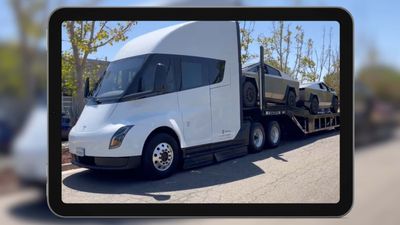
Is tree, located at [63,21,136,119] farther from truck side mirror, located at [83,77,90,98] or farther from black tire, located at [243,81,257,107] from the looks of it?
black tire, located at [243,81,257,107]

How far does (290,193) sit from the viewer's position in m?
1.68

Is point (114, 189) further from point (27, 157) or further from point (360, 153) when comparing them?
point (360, 153)

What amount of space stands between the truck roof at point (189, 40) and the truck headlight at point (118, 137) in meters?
0.35

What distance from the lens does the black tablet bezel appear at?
1534 millimetres

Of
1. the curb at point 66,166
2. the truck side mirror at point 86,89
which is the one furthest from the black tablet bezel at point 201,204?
the truck side mirror at point 86,89

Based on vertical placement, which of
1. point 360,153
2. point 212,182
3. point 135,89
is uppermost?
point 135,89

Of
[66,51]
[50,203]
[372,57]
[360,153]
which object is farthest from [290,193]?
[66,51]

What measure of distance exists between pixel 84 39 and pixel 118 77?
0.78 ft

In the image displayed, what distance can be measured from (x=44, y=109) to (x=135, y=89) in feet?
1.42

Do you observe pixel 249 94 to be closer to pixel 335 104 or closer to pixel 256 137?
pixel 256 137

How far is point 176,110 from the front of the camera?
5.65 feet

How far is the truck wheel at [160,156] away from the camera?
68.9 inches

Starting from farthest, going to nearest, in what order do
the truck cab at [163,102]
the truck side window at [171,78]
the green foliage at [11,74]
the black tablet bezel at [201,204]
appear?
the truck side window at [171,78] < the truck cab at [163,102] < the black tablet bezel at [201,204] < the green foliage at [11,74]

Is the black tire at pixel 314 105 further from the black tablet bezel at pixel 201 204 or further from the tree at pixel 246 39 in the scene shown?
the tree at pixel 246 39
